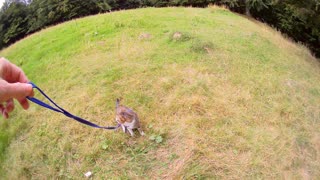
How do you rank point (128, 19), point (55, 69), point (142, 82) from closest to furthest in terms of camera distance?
point (142, 82) → point (55, 69) → point (128, 19)

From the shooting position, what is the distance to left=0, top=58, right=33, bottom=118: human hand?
5.37 ft

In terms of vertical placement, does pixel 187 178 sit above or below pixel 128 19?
below

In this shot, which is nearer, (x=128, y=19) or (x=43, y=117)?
(x=43, y=117)

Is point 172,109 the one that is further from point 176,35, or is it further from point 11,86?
point 11,86

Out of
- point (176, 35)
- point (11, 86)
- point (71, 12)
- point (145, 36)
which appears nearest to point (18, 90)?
point (11, 86)

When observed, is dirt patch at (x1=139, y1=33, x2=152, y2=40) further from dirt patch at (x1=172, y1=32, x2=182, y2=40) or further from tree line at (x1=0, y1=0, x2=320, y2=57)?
tree line at (x1=0, y1=0, x2=320, y2=57)

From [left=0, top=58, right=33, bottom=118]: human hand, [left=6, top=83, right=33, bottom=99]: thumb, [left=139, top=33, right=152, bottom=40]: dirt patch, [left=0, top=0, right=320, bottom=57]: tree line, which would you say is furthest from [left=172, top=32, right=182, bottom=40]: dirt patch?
[left=0, top=0, right=320, bottom=57]: tree line

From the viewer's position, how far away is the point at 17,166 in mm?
4176

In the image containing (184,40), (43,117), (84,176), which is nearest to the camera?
(84,176)

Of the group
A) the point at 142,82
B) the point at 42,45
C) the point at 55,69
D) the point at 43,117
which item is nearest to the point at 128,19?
the point at 42,45

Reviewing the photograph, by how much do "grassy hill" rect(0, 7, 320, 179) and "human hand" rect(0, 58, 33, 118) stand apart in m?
2.16

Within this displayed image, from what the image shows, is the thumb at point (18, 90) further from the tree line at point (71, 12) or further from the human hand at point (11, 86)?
the tree line at point (71, 12)

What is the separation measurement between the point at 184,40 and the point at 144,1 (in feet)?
27.9

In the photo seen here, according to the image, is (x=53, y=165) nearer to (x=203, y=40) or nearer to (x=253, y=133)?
(x=253, y=133)
